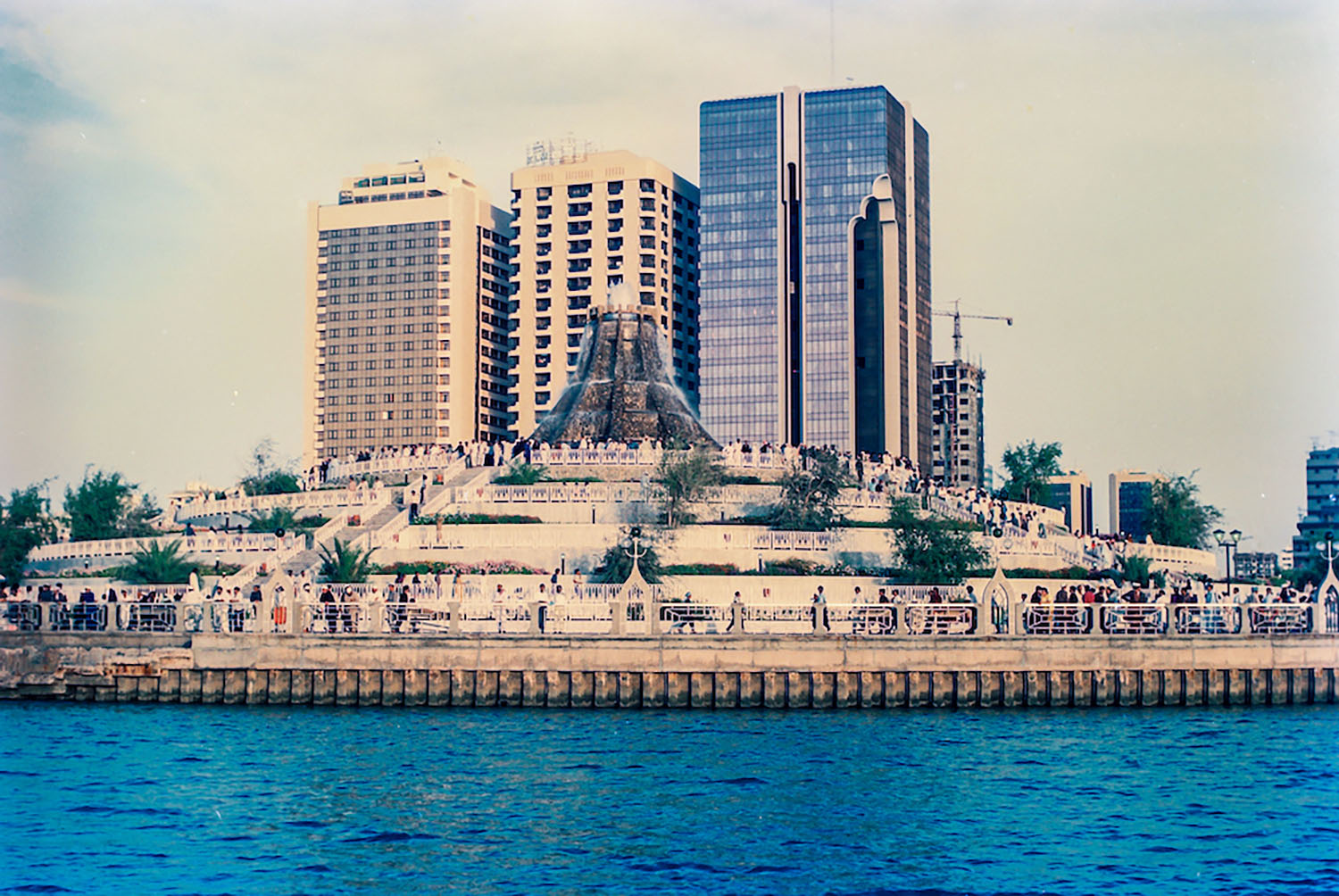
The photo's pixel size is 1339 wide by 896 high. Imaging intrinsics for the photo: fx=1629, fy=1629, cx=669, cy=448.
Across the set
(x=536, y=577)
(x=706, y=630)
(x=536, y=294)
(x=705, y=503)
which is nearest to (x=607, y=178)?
(x=536, y=294)

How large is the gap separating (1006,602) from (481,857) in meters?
27.8

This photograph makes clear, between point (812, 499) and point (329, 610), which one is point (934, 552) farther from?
point (329, 610)

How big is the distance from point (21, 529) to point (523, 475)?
90.3 ft

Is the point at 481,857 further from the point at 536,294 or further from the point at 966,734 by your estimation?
the point at 536,294

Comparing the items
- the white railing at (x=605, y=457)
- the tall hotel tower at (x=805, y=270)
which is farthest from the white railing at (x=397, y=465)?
the tall hotel tower at (x=805, y=270)

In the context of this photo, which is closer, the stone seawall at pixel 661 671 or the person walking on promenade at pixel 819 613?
the stone seawall at pixel 661 671

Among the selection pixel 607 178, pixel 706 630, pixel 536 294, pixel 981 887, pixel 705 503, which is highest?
pixel 607 178

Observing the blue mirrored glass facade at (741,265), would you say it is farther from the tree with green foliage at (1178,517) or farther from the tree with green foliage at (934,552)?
the tree with green foliage at (934,552)

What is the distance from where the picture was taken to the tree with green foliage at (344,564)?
65750 millimetres

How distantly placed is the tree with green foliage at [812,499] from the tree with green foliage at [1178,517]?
40.0 m

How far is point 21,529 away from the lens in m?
87.4

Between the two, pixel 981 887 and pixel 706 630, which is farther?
pixel 706 630

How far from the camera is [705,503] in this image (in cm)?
8038

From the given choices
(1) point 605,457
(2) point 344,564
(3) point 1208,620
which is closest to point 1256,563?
(1) point 605,457
